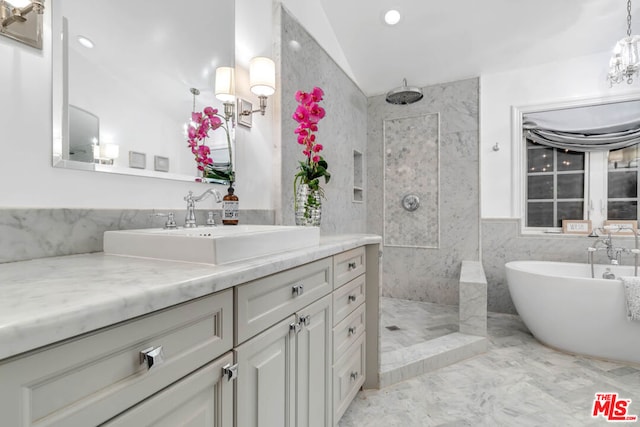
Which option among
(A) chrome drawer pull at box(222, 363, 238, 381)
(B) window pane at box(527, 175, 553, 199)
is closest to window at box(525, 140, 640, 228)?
(B) window pane at box(527, 175, 553, 199)

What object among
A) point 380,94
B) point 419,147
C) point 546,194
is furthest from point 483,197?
point 380,94

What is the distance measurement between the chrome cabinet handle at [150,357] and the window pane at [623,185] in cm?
390

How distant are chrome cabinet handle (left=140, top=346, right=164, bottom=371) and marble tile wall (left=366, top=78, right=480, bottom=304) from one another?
132 inches

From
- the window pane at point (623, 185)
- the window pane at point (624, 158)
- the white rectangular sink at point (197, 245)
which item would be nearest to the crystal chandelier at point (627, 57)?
the window pane at point (624, 158)

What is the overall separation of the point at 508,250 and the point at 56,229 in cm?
360

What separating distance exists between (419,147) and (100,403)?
3625mm

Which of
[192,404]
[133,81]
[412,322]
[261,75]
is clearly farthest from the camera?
[412,322]

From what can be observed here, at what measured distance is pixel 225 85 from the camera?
5.32ft

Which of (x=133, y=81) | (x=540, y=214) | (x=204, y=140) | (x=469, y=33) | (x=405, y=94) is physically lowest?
(x=540, y=214)

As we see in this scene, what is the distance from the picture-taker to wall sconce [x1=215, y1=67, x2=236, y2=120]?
1.59 m

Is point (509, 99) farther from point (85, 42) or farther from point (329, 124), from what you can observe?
point (85, 42)

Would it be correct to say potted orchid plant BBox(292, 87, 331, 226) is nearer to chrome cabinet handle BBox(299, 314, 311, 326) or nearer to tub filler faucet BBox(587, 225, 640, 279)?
chrome cabinet handle BBox(299, 314, 311, 326)

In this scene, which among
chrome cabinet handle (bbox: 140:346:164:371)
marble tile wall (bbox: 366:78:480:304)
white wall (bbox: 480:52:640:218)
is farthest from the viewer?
marble tile wall (bbox: 366:78:480:304)

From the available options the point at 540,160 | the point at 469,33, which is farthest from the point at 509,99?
the point at 469,33
